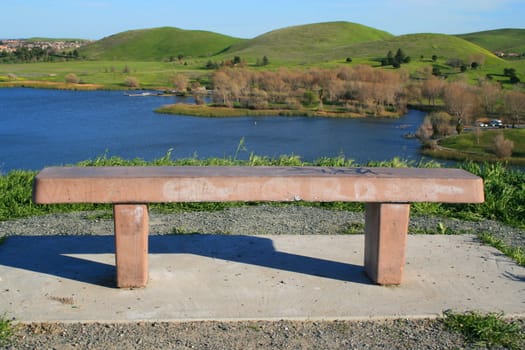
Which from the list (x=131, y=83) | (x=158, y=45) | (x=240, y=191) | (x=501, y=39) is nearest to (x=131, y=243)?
(x=240, y=191)

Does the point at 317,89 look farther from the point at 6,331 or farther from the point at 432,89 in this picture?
the point at 6,331

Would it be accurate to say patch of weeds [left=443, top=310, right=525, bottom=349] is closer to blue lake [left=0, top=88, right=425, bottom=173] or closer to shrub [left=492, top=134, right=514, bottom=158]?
blue lake [left=0, top=88, right=425, bottom=173]

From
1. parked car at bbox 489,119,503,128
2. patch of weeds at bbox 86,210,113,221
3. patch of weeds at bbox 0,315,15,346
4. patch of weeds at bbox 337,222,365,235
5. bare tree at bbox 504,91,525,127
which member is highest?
patch of weeds at bbox 0,315,15,346

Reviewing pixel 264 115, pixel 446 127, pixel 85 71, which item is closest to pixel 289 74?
pixel 264 115

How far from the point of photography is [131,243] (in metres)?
4.01

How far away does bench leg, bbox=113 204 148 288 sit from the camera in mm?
3969

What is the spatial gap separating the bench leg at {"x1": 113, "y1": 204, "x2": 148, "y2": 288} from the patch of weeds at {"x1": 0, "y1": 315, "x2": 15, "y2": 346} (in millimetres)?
801

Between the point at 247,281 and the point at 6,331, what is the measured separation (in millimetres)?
1634

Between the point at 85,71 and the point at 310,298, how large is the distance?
309ft

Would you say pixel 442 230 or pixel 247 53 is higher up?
pixel 247 53

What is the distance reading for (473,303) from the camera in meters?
3.96

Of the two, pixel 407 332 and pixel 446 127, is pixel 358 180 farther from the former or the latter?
pixel 446 127

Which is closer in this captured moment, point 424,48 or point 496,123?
point 496,123

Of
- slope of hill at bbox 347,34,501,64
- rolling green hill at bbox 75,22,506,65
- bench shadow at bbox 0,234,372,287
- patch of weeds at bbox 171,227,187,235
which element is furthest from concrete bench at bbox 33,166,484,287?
rolling green hill at bbox 75,22,506,65
